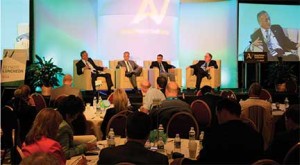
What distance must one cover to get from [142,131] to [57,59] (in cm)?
1015

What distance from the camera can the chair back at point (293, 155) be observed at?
3.30 m

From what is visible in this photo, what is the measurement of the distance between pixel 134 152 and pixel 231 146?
29.9 inches

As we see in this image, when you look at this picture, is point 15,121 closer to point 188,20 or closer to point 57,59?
point 57,59

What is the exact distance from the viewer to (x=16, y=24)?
12.0m

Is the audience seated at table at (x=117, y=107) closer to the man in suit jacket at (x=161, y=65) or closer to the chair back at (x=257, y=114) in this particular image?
the chair back at (x=257, y=114)

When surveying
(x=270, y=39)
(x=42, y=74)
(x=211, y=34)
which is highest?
(x=211, y=34)

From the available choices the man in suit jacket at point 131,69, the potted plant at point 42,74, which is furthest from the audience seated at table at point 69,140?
the potted plant at point 42,74

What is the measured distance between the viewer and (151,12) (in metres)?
12.7

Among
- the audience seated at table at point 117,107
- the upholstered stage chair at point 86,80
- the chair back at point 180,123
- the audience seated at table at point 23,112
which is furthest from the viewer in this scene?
the upholstered stage chair at point 86,80

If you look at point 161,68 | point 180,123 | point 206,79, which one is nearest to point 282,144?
point 180,123

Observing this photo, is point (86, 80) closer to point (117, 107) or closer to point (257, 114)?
point (117, 107)

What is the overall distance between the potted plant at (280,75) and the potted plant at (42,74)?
6.22 m

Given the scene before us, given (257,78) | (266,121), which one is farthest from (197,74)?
(266,121)

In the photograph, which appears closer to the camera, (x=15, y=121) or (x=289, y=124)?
(x=289, y=124)
